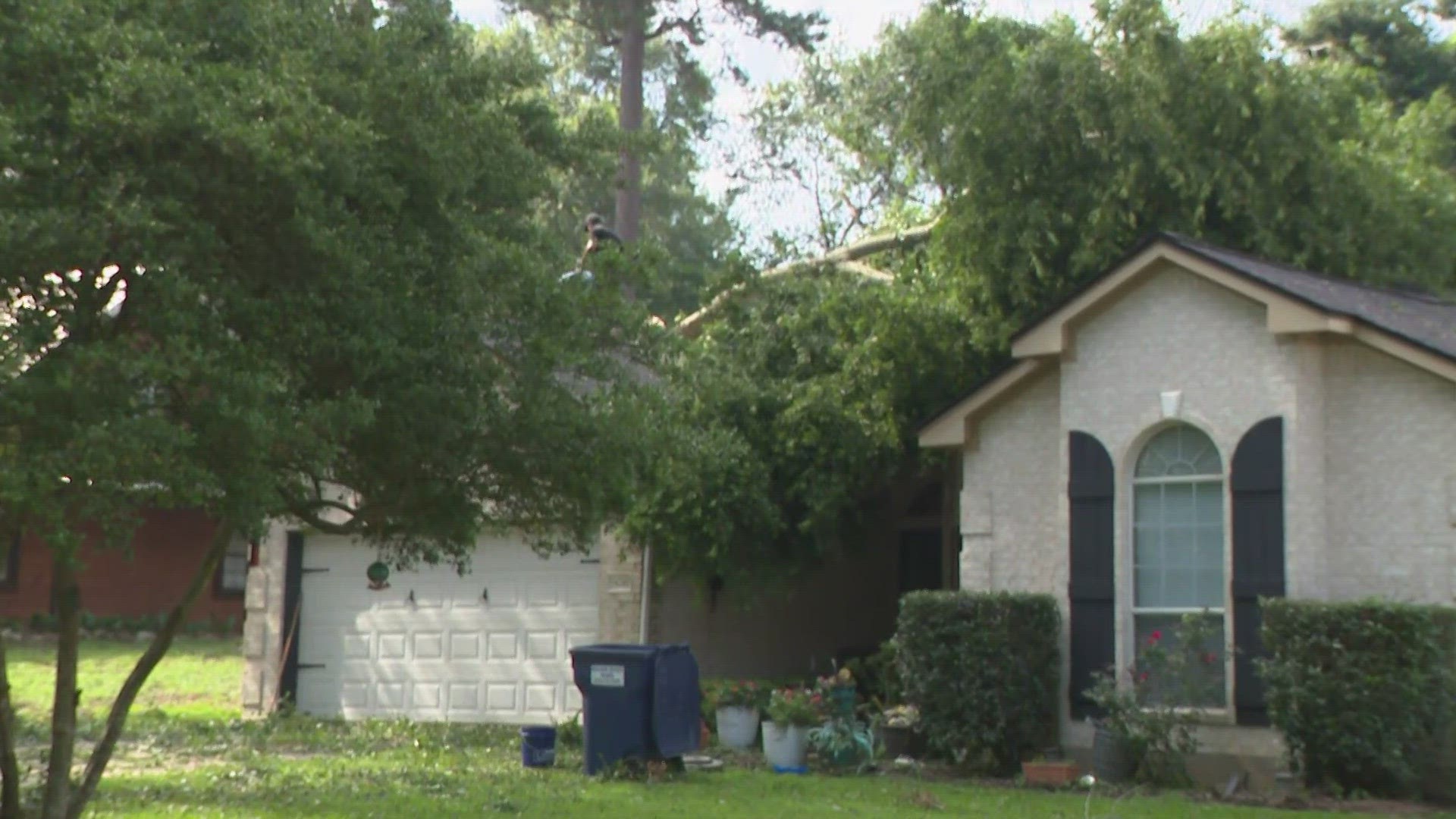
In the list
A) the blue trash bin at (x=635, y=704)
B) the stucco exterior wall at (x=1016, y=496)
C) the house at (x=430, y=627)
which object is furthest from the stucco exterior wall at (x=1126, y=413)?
the house at (x=430, y=627)

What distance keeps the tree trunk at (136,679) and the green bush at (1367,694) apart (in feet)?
25.9

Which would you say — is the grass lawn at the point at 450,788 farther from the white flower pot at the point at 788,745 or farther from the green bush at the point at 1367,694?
the green bush at the point at 1367,694

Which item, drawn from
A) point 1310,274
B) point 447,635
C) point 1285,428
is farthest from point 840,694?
point 447,635

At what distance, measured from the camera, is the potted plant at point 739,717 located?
58.7 ft

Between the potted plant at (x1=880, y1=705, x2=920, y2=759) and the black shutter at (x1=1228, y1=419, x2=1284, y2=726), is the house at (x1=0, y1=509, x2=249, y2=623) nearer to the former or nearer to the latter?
the potted plant at (x1=880, y1=705, x2=920, y2=759)

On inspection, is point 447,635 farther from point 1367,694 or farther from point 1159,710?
point 1367,694

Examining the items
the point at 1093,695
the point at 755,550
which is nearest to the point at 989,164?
the point at 755,550

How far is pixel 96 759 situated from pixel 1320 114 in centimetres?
1439

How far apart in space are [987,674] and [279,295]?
25.8 feet

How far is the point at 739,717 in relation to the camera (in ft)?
58.7

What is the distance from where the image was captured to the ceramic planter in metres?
14.7

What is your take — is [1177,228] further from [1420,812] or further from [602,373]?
[602,373]

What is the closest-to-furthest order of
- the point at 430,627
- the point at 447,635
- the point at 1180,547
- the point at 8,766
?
the point at 8,766 → the point at 1180,547 → the point at 447,635 → the point at 430,627

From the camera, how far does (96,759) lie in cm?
1088
